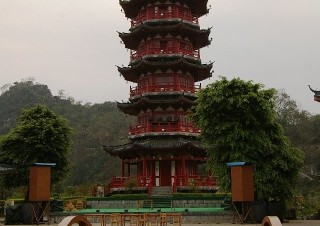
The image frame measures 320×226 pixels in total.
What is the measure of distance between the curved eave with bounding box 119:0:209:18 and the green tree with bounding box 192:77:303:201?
58.8ft

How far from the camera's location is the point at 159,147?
34062 mm

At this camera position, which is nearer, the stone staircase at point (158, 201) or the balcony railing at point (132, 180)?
the stone staircase at point (158, 201)

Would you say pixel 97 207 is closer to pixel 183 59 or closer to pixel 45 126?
pixel 45 126

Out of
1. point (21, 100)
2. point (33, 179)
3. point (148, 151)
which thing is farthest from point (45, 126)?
point (21, 100)

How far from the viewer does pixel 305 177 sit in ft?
175

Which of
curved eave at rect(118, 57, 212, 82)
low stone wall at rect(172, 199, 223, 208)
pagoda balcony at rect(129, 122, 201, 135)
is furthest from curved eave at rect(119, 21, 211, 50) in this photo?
low stone wall at rect(172, 199, 223, 208)

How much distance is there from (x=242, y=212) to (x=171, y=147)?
12517mm

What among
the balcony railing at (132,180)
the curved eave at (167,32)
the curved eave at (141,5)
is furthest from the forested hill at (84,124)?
the balcony railing at (132,180)

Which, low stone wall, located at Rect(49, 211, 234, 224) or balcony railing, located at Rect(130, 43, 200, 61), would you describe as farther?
balcony railing, located at Rect(130, 43, 200, 61)

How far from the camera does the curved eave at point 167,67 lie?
1436 inches

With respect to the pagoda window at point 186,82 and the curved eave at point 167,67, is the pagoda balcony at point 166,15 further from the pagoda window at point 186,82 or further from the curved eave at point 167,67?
the pagoda window at point 186,82

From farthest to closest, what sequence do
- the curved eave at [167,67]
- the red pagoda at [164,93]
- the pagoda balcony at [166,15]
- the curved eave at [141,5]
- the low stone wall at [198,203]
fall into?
the curved eave at [141,5]
the pagoda balcony at [166,15]
the curved eave at [167,67]
the red pagoda at [164,93]
the low stone wall at [198,203]

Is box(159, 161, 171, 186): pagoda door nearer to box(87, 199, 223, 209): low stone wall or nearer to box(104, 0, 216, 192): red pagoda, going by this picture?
box(104, 0, 216, 192): red pagoda

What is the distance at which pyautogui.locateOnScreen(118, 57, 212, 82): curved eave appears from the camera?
36.5m
